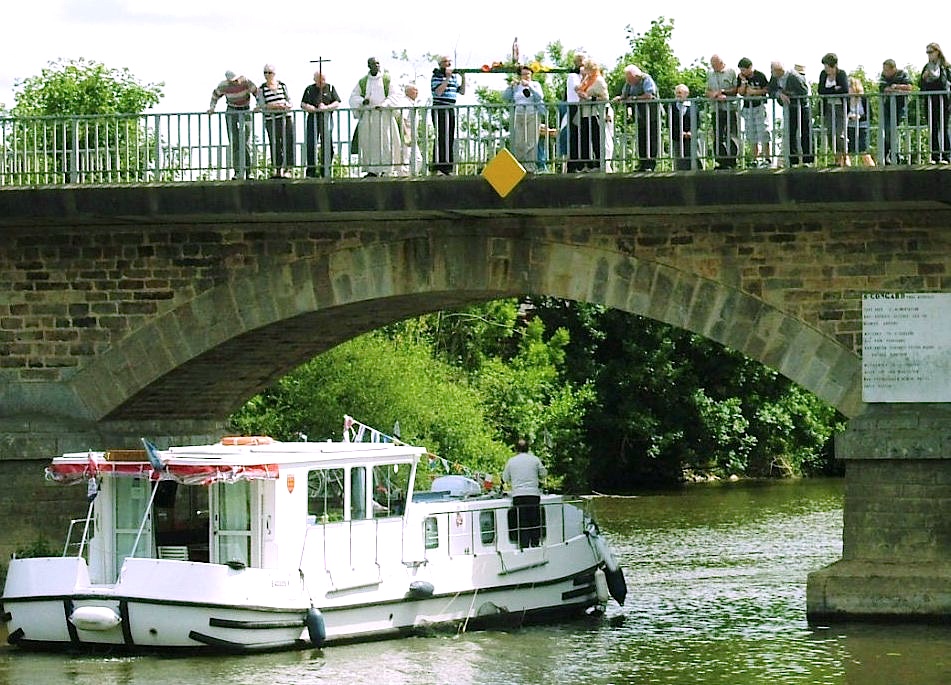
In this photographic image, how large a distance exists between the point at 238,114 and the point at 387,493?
13.1 feet

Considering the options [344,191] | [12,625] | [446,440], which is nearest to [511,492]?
[344,191]

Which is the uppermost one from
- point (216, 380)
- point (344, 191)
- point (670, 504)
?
point (344, 191)

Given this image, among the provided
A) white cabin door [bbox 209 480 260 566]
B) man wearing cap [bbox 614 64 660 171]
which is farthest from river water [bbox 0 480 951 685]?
man wearing cap [bbox 614 64 660 171]

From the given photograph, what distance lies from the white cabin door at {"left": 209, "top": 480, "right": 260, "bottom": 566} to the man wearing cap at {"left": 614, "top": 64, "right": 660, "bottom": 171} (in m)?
4.74

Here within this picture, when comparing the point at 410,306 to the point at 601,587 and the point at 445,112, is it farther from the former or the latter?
the point at 601,587

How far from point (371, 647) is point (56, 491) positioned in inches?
176

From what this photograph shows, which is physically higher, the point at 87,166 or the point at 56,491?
the point at 87,166

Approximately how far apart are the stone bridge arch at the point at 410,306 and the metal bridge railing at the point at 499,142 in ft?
2.69

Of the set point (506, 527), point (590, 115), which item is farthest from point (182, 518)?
point (590, 115)

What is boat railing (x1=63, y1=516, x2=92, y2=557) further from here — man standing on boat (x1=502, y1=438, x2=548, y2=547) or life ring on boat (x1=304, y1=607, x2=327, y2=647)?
man standing on boat (x1=502, y1=438, x2=548, y2=547)

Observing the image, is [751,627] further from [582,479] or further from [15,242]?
[582,479]

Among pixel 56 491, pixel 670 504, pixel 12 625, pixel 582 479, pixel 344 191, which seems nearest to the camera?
pixel 12 625

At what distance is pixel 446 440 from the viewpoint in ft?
116

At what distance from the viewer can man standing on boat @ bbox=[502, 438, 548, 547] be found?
2259 cm
